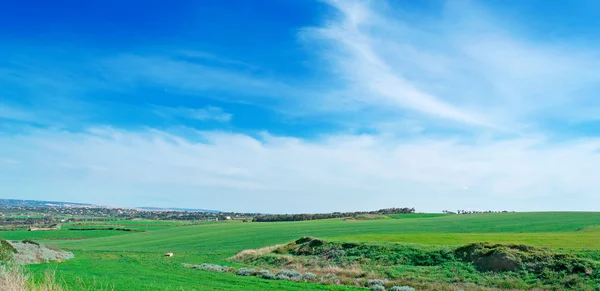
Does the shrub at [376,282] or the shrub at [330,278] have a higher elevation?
the shrub at [376,282]

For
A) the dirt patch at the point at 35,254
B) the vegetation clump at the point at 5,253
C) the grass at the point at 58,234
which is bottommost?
the grass at the point at 58,234

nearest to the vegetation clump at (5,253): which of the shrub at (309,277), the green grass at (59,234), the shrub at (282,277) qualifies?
the shrub at (282,277)

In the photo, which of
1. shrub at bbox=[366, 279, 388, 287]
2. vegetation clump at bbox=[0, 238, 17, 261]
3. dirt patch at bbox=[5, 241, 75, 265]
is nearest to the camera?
shrub at bbox=[366, 279, 388, 287]

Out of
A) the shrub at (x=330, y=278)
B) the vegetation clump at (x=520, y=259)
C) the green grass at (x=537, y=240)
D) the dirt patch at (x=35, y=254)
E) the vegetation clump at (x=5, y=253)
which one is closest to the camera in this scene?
the vegetation clump at (x=520, y=259)

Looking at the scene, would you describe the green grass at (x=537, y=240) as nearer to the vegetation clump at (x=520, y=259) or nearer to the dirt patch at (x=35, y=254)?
the vegetation clump at (x=520, y=259)

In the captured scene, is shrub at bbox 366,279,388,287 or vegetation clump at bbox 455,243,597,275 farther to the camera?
shrub at bbox 366,279,388,287

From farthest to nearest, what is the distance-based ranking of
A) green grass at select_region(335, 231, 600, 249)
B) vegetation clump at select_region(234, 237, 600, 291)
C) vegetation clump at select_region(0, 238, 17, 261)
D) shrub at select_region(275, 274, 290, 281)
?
green grass at select_region(335, 231, 600, 249) < vegetation clump at select_region(0, 238, 17, 261) < shrub at select_region(275, 274, 290, 281) < vegetation clump at select_region(234, 237, 600, 291)

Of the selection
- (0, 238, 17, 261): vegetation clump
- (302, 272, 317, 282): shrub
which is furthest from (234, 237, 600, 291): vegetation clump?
(0, 238, 17, 261): vegetation clump

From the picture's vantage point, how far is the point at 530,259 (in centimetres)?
3219

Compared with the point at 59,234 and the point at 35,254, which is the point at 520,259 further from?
the point at 59,234

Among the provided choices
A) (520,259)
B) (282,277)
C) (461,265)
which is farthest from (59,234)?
(520,259)

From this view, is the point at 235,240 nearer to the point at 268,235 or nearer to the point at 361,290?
the point at 268,235

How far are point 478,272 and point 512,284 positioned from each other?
4.08 m

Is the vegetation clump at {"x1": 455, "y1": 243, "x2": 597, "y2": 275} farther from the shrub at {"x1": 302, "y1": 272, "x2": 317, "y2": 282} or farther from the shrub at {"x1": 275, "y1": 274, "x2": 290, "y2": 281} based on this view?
the shrub at {"x1": 275, "y1": 274, "x2": 290, "y2": 281}
